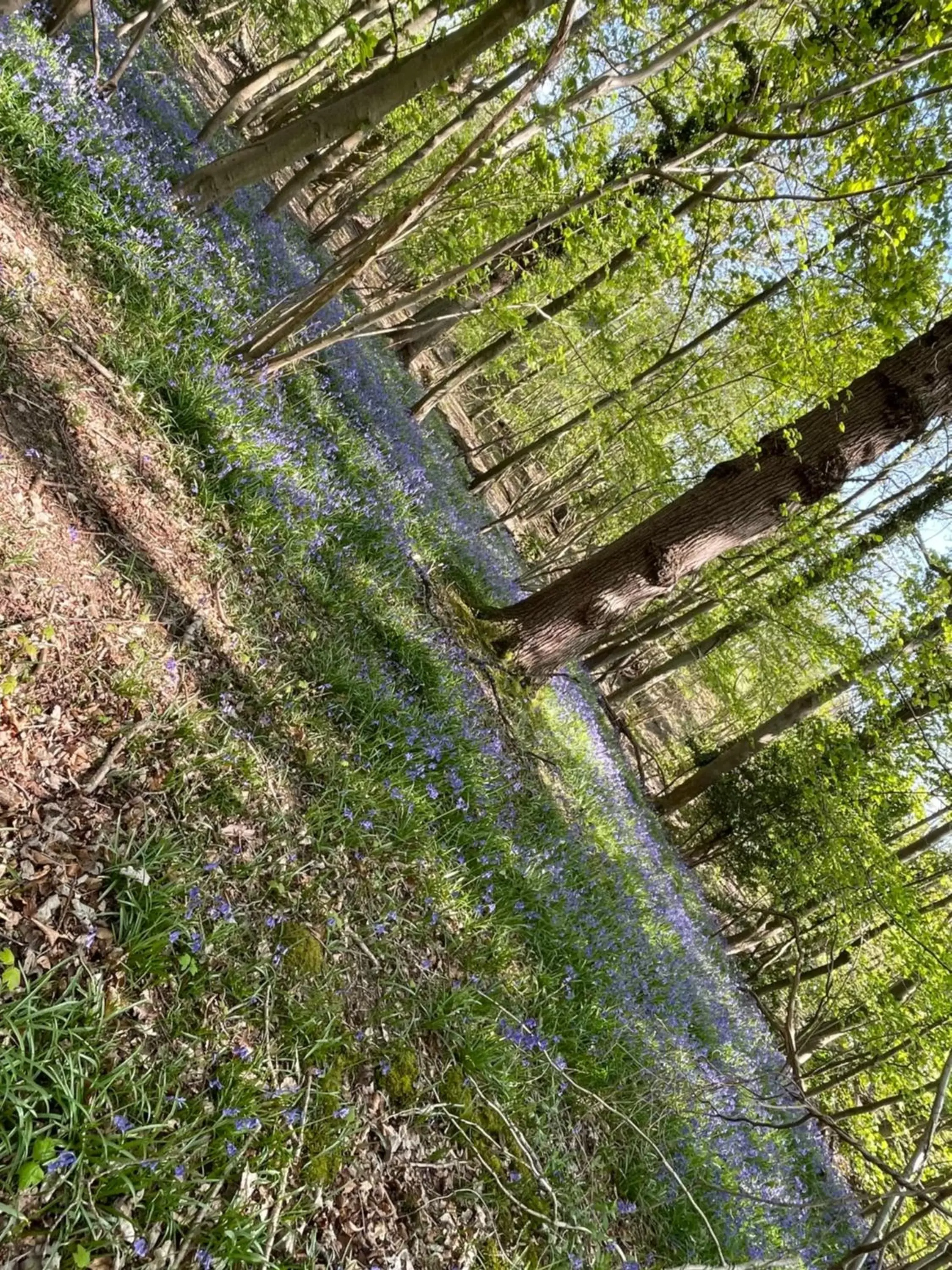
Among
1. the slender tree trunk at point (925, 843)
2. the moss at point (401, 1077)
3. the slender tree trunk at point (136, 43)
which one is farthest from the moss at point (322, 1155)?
the slender tree trunk at point (925, 843)

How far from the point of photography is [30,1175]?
1851mm

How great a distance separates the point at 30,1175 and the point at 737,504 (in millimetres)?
6660

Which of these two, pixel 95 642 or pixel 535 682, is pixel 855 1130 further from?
pixel 95 642

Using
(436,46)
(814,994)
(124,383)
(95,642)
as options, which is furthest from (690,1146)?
(814,994)

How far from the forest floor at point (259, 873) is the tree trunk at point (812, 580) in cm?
372

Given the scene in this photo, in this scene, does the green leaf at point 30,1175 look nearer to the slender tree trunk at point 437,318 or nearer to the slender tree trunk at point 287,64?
the slender tree trunk at point 437,318

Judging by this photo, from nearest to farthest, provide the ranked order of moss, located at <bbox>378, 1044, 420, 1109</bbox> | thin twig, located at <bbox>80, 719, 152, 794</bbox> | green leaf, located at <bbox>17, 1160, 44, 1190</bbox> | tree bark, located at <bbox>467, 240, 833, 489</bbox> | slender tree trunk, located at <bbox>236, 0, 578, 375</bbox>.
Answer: green leaf, located at <bbox>17, 1160, 44, 1190</bbox>
thin twig, located at <bbox>80, 719, 152, 794</bbox>
moss, located at <bbox>378, 1044, 420, 1109</bbox>
slender tree trunk, located at <bbox>236, 0, 578, 375</bbox>
tree bark, located at <bbox>467, 240, 833, 489</bbox>

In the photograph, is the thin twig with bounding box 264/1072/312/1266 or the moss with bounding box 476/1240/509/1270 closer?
the thin twig with bounding box 264/1072/312/1266

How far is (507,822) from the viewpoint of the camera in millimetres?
5785

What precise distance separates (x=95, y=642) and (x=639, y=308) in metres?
14.8

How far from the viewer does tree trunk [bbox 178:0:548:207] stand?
4.20 metres

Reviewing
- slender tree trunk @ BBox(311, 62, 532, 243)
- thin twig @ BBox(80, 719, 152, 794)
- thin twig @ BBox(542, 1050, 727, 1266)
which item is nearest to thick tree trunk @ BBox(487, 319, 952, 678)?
slender tree trunk @ BBox(311, 62, 532, 243)

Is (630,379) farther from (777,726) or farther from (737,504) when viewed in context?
(777,726)

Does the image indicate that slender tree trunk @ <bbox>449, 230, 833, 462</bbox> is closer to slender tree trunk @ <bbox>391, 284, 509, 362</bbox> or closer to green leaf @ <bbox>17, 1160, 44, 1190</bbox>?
slender tree trunk @ <bbox>391, 284, 509, 362</bbox>
